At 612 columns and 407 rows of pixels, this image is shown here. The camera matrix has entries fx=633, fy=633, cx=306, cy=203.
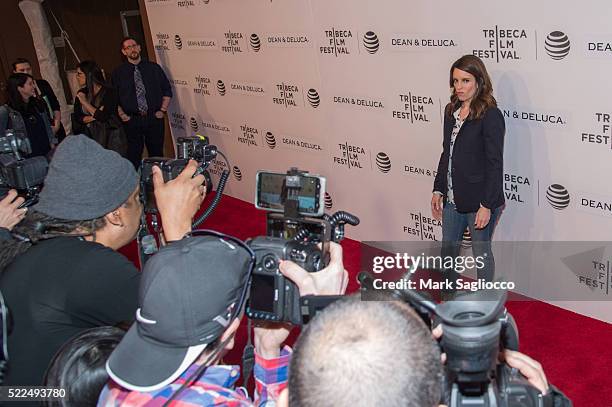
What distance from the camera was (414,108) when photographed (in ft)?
12.8

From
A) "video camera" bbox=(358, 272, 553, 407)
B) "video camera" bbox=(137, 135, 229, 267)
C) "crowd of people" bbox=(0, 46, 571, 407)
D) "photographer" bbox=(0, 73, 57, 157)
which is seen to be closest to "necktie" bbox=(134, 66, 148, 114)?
"photographer" bbox=(0, 73, 57, 157)

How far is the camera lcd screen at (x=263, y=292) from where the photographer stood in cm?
153

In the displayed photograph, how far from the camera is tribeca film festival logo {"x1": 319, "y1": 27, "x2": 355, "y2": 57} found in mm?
4230

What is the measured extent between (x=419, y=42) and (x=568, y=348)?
6.18ft

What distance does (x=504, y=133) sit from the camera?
126 inches

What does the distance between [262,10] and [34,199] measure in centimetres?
291

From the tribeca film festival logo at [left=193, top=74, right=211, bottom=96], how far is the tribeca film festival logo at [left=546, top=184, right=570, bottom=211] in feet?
11.6

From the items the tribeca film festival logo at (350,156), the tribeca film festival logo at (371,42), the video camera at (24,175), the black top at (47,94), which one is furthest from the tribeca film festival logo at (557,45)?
the black top at (47,94)

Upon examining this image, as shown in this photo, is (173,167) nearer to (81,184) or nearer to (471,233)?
(81,184)

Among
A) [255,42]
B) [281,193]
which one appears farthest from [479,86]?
[255,42]

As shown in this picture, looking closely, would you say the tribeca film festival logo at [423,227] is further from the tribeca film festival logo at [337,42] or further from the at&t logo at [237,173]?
the at&t logo at [237,173]

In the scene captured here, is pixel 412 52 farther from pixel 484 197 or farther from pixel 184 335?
pixel 184 335

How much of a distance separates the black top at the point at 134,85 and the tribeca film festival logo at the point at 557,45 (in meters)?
3.80

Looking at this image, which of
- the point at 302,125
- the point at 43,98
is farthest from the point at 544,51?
the point at 43,98
